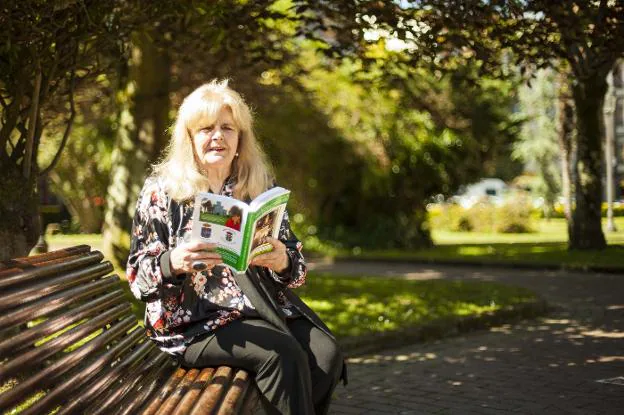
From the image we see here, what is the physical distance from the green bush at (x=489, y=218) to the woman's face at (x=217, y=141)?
982 inches

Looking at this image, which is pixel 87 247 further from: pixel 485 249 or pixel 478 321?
pixel 485 249

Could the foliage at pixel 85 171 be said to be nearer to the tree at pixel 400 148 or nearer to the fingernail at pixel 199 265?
the tree at pixel 400 148

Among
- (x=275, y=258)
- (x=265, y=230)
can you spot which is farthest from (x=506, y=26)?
(x=265, y=230)

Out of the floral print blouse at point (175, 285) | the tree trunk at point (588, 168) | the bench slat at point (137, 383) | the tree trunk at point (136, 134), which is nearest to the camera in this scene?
the bench slat at point (137, 383)

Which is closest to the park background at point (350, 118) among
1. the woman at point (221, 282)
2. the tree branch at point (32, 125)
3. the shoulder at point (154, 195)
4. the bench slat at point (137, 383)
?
the tree branch at point (32, 125)

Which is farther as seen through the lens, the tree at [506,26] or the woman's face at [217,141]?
the tree at [506,26]

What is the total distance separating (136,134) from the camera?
13.6m

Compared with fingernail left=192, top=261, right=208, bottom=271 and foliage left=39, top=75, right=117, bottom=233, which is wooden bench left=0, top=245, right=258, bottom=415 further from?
foliage left=39, top=75, right=117, bottom=233

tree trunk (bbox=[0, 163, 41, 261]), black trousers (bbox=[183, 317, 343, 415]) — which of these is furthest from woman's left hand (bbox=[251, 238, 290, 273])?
tree trunk (bbox=[0, 163, 41, 261])

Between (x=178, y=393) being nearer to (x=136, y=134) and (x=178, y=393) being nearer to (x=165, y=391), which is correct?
(x=165, y=391)

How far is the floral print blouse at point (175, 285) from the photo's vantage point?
3976mm

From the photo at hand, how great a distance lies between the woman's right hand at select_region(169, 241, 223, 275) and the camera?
3656 mm

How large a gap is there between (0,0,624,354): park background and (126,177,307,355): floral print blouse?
1019mm

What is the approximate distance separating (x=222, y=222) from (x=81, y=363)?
2.98ft
